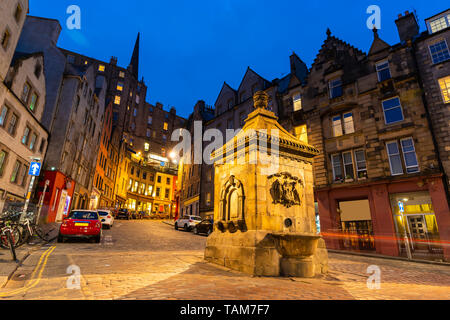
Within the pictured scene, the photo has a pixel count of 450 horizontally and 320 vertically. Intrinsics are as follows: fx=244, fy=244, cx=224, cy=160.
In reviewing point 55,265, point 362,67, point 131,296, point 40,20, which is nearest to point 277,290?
point 131,296

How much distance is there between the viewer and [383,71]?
1994 cm

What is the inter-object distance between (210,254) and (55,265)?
14.2 ft

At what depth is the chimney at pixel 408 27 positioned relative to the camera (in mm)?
19844

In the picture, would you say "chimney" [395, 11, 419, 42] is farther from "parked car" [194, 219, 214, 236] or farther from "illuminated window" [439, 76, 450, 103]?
"parked car" [194, 219, 214, 236]

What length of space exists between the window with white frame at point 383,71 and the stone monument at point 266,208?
16345 millimetres

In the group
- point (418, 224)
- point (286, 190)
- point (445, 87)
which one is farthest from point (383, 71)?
point (286, 190)

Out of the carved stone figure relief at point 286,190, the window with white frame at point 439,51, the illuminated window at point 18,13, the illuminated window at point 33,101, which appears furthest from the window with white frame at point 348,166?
the illuminated window at point 18,13

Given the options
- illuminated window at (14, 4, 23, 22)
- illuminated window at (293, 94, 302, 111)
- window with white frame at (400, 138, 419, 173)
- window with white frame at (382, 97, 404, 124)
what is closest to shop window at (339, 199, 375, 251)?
window with white frame at (400, 138, 419, 173)

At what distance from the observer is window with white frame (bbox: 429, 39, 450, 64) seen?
17422mm

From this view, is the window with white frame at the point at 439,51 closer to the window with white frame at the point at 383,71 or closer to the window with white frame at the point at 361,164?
the window with white frame at the point at 383,71

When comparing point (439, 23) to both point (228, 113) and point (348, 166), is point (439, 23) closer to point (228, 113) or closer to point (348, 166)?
point (348, 166)

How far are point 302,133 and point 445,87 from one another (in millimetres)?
10449

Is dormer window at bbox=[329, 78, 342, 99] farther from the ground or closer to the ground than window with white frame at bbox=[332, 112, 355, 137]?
farther from the ground

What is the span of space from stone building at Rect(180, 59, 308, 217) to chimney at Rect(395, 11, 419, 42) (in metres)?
9.15
